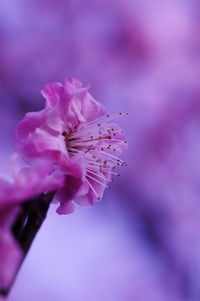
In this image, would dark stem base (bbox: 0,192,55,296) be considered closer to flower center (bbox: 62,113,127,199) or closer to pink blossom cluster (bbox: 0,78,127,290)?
pink blossom cluster (bbox: 0,78,127,290)

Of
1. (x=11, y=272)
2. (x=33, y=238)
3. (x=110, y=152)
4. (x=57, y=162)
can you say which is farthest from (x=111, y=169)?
(x=11, y=272)

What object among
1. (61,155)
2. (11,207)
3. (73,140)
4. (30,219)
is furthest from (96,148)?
(11,207)

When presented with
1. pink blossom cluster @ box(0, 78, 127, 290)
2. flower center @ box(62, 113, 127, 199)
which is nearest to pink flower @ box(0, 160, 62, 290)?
pink blossom cluster @ box(0, 78, 127, 290)

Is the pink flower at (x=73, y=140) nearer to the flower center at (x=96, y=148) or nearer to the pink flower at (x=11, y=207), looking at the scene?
the flower center at (x=96, y=148)

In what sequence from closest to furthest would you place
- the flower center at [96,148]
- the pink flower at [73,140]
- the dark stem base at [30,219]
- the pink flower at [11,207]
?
the pink flower at [11,207] < the dark stem base at [30,219] < the pink flower at [73,140] < the flower center at [96,148]

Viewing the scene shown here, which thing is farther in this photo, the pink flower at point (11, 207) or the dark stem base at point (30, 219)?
the dark stem base at point (30, 219)

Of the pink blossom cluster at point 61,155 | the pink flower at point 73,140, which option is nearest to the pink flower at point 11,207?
the pink blossom cluster at point 61,155

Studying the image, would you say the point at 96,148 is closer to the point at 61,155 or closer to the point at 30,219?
the point at 61,155
